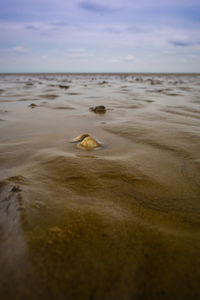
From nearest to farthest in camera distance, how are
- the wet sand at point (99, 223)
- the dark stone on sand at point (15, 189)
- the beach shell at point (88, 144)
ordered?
1. the wet sand at point (99, 223)
2. the dark stone on sand at point (15, 189)
3. the beach shell at point (88, 144)

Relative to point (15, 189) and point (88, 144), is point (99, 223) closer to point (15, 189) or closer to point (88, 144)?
point (15, 189)

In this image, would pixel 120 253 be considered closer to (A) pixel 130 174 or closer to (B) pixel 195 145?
(A) pixel 130 174

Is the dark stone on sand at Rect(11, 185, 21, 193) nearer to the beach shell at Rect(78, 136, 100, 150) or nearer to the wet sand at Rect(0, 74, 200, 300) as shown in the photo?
the wet sand at Rect(0, 74, 200, 300)

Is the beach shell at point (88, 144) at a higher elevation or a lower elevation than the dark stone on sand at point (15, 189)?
higher

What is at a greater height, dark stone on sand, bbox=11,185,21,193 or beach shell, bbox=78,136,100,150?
beach shell, bbox=78,136,100,150

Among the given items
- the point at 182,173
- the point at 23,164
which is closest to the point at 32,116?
the point at 23,164

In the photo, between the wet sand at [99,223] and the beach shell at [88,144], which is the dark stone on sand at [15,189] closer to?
the wet sand at [99,223]

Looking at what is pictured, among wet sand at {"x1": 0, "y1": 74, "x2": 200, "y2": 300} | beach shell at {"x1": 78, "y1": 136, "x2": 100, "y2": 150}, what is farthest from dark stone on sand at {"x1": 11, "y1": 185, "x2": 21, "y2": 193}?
beach shell at {"x1": 78, "y1": 136, "x2": 100, "y2": 150}

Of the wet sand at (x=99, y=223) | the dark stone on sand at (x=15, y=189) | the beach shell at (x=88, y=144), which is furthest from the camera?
the beach shell at (x=88, y=144)

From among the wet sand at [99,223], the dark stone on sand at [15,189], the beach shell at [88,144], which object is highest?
the beach shell at [88,144]

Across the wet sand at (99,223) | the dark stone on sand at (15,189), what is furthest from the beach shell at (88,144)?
the dark stone on sand at (15,189)

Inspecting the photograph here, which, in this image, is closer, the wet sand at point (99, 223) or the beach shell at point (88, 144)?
the wet sand at point (99, 223)

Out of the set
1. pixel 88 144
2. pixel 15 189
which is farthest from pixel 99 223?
pixel 88 144

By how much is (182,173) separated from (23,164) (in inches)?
40.8
